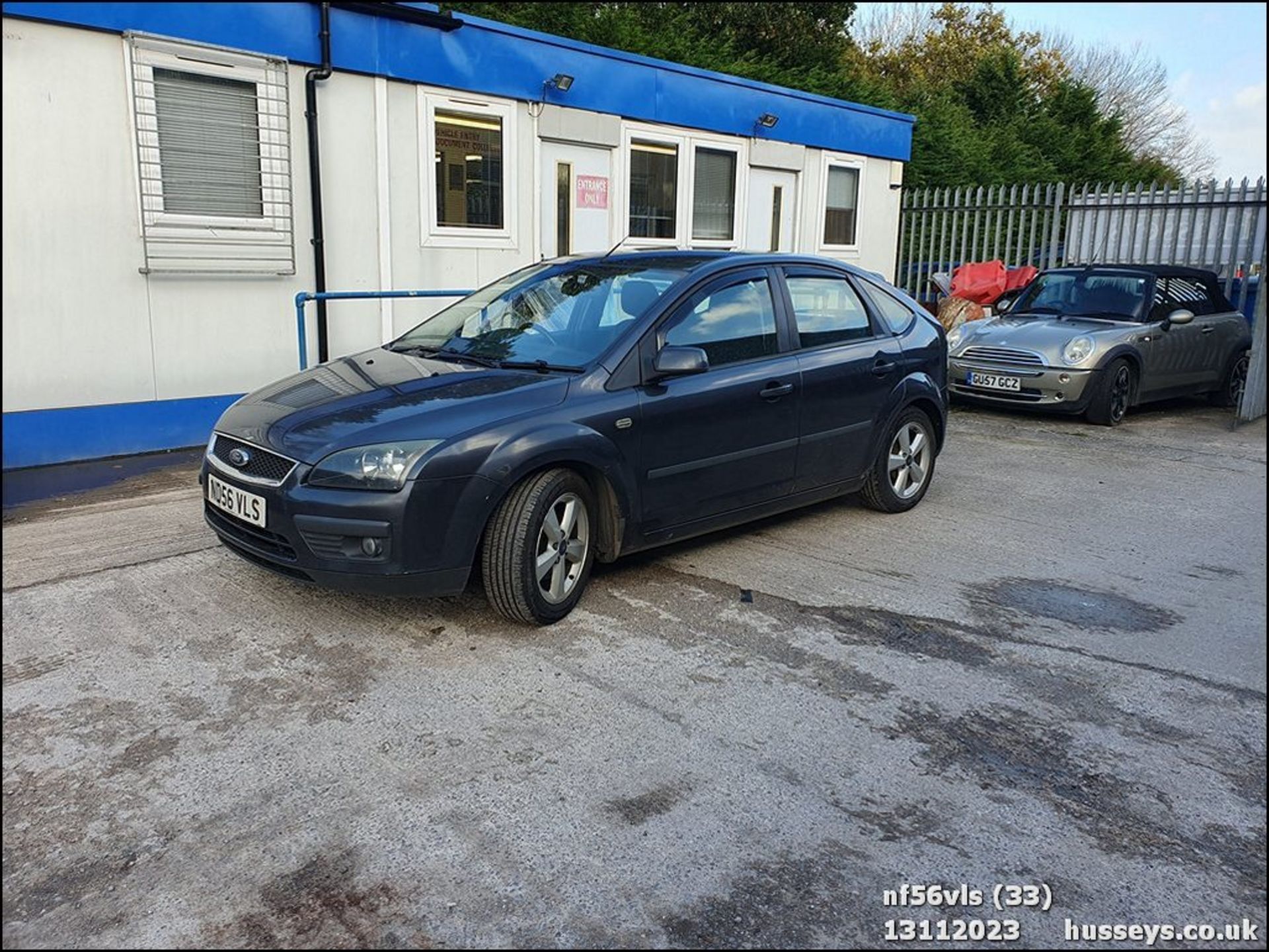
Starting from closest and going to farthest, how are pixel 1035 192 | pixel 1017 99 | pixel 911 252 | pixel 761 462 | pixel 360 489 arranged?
pixel 360 489 < pixel 761 462 < pixel 1035 192 < pixel 911 252 < pixel 1017 99

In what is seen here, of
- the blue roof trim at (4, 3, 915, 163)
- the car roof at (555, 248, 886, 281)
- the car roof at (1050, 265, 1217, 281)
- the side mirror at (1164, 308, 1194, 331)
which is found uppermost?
the blue roof trim at (4, 3, 915, 163)

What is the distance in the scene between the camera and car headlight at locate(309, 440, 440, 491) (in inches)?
154

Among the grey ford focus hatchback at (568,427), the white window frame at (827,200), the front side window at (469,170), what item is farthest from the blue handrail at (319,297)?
the white window frame at (827,200)

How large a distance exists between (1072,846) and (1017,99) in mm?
29664

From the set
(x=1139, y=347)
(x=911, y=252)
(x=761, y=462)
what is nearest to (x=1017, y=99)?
(x=911, y=252)

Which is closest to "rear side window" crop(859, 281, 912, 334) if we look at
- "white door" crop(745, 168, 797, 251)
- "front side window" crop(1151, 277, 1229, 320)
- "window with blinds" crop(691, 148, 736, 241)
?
"front side window" crop(1151, 277, 1229, 320)

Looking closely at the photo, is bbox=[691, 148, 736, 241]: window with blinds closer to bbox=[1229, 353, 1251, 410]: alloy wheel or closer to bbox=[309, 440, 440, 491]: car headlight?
bbox=[1229, 353, 1251, 410]: alloy wheel

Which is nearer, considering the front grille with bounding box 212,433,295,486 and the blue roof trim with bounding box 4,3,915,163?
the front grille with bounding box 212,433,295,486

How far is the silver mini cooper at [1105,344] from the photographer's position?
9.68 metres

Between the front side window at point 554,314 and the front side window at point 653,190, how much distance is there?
587 cm

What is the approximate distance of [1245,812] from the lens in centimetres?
305

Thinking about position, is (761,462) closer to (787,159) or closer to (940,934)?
(940,934)

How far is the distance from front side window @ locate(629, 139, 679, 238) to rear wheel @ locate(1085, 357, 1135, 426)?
503cm

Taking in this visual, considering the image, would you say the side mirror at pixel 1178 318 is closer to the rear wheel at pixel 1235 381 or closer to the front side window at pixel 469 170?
the rear wheel at pixel 1235 381
